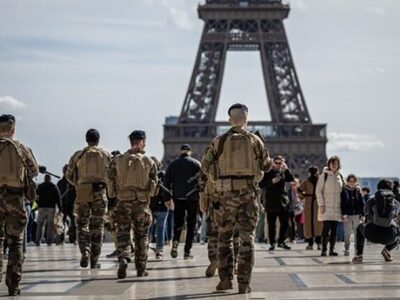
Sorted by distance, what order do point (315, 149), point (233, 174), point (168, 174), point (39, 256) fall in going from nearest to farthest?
point (233, 174) < point (168, 174) < point (39, 256) < point (315, 149)

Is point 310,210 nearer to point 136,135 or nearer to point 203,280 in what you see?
point 136,135

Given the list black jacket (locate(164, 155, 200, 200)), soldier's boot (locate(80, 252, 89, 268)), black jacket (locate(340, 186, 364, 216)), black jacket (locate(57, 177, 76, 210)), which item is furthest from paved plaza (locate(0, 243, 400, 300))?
black jacket (locate(57, 177, 76, 210))

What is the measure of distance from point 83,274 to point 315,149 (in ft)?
245

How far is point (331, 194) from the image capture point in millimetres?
17312

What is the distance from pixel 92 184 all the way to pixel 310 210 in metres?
7.26

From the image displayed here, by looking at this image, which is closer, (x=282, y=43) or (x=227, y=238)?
(x=227, y=238)

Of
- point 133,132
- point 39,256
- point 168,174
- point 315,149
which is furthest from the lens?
point 315,149

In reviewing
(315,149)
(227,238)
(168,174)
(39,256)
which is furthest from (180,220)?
(315,149)

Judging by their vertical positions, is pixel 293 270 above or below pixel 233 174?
below

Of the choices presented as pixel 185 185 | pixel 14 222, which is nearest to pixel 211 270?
pixel 14 222

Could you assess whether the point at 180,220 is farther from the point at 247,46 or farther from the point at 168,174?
the point at 247,46

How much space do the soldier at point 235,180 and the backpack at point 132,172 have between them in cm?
206

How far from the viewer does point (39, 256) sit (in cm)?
1802

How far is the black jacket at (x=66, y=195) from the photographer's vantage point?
2345cm
